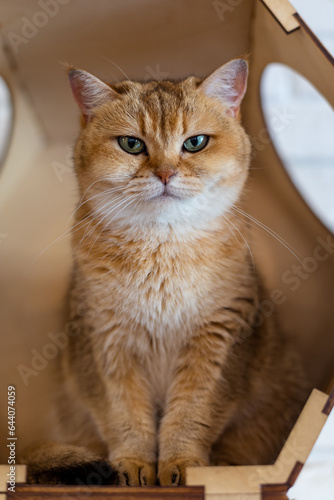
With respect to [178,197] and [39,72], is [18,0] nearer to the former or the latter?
[39,72]

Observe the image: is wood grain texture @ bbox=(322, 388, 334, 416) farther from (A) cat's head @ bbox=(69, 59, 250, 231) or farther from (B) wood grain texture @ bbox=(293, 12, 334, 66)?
(B) wood grain texture @ bbox=(293, 12, 334, 66)

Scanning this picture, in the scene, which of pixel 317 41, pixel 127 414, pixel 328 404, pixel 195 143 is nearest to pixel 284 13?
pixel 317 41

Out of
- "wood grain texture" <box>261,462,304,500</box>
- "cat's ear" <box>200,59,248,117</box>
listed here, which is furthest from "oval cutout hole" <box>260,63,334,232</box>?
"wood grain texture" <box>261,462,304,500</box>

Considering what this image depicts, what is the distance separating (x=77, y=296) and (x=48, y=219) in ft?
0.90

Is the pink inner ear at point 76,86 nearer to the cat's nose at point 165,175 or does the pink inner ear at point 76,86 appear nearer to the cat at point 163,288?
the cat at point 163,288

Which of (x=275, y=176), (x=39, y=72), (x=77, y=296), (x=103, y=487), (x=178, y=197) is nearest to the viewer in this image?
(x=103, y=487)

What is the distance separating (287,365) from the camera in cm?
128

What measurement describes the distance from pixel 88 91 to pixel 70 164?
0.86 feet

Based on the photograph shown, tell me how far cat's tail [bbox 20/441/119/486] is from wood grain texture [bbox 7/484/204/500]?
64 millimetres

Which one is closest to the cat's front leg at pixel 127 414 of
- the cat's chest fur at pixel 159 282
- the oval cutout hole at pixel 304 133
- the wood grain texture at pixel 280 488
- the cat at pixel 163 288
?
the cat at pixel 163 288

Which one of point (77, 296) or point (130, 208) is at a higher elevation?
point (130, 208)

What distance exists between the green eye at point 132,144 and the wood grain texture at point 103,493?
63 centimetres

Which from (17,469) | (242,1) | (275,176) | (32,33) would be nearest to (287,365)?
(275,176)

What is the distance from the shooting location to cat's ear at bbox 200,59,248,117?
1079 millimetres
